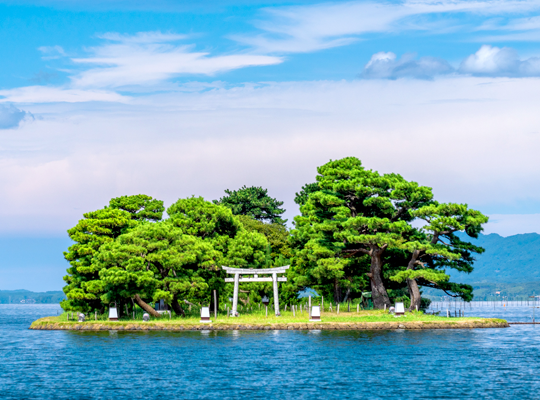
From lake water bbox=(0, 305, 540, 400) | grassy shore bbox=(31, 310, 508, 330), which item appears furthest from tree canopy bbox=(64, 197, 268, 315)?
lake water bbox=(0, 305, 540, 400)

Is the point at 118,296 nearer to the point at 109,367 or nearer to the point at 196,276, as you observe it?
the point at 196,276

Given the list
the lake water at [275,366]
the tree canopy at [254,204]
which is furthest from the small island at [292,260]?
the tree canopy at [254,204]

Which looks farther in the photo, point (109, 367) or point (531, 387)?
point (109, 367)

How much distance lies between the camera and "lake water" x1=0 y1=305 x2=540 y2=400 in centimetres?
2792

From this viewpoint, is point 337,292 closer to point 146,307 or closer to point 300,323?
point 300,323

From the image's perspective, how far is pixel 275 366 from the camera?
34.2 metres

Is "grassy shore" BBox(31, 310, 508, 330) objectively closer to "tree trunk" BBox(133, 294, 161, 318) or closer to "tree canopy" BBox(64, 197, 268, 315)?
"tree trunk" BBox(133, 294, 161, 318)

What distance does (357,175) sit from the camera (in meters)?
58.8

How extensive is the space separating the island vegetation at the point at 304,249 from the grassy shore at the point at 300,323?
6.75ft

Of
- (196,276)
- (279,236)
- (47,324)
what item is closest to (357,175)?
(196,276)

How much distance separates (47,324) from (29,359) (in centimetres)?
2097

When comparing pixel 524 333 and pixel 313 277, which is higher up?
pixel 313 277

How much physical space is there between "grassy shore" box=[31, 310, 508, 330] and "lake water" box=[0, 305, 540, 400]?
0.96 meters

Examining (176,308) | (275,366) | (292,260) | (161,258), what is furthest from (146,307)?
(275,366)
